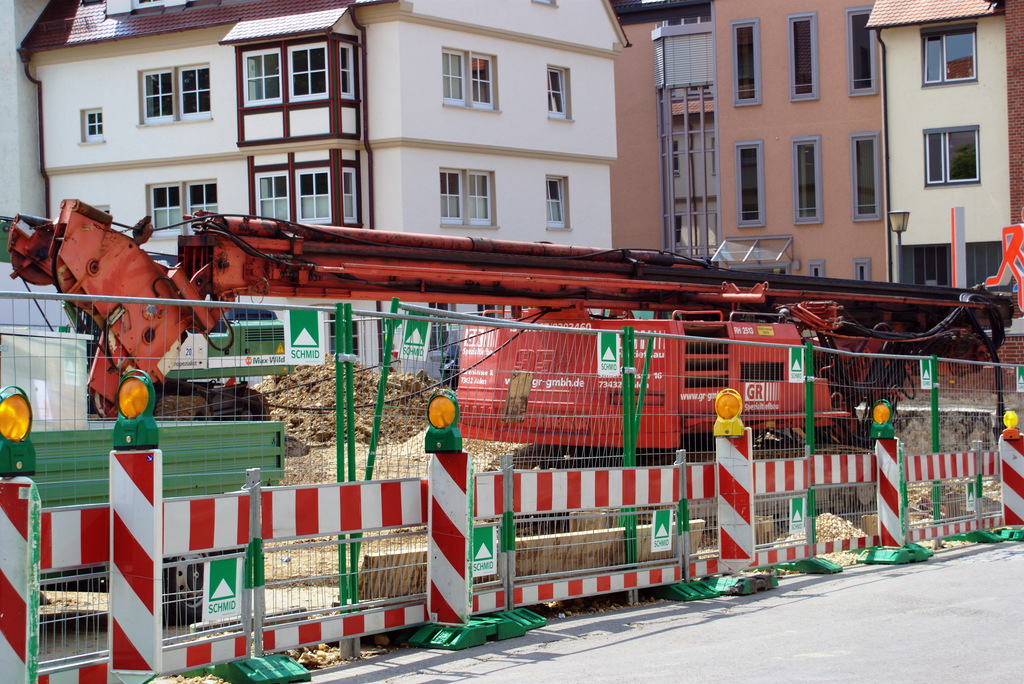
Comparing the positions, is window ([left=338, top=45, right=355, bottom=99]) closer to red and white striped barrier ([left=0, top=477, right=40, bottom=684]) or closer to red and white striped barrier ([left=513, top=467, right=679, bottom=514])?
red and white striped barrier ([left=513, top=467, right=679, bottom=514])

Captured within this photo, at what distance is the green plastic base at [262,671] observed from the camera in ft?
22.6

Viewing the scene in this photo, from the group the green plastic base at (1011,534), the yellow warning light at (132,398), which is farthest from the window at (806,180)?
the yellow warning light at (132,398)

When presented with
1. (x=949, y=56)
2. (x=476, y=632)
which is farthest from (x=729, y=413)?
(x=949, y=56)

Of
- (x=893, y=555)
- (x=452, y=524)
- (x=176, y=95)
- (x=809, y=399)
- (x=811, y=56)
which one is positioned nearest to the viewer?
(x=452, y=524)

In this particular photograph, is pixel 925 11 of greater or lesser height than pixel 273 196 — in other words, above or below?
above

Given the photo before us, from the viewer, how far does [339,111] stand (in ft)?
115

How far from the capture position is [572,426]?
10047 mm

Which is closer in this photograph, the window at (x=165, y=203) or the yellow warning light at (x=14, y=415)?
the yellow warning light at (x=14, y=415)

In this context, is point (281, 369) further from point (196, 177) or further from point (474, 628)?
point (196, 177)

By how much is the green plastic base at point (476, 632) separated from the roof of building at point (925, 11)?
117 feet

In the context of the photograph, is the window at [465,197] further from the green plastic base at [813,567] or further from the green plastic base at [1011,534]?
the green plastic base at [813,567]

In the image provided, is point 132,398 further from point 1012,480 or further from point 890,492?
point 1012,480

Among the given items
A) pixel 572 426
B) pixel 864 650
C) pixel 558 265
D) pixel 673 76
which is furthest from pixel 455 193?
pixel 864 650

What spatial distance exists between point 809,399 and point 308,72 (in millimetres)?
26409
